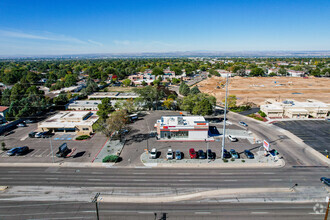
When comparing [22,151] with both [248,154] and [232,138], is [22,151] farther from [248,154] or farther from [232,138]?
[248,154]

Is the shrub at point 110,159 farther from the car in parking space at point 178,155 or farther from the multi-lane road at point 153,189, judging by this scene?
the car in parking space at point 178,155

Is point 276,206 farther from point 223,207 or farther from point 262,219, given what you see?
point 223,207

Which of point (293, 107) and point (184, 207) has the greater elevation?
point (293, 107)

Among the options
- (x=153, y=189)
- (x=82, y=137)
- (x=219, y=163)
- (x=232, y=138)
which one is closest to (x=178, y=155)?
(x=219, y=163)

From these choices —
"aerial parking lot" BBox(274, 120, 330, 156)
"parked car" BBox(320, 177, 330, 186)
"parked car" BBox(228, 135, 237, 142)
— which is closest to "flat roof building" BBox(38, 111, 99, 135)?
"parked car" BBox(228, 135, 237, 142)

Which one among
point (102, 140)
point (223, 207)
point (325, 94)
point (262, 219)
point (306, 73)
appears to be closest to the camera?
point (262, 219)

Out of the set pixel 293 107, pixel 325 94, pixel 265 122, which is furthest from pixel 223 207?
pixel 325 94
